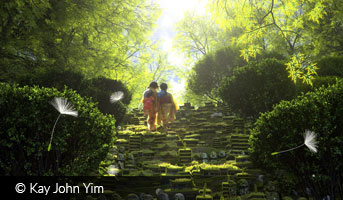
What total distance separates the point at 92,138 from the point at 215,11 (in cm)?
503

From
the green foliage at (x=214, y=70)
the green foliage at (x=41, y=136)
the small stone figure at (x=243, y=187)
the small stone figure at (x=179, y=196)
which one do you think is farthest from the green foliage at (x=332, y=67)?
the green foliage at (x=41, y=136)

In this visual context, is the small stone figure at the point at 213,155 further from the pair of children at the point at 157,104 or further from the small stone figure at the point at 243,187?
the pair of children at the point at 157,104

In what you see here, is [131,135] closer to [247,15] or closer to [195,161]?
[195,161]

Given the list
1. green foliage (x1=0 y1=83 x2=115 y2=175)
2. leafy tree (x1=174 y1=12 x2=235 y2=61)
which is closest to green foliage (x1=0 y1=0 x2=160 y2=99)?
green foliage (x1=0 y1=83 x2=115 y2=175)

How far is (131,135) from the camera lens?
35.8ft

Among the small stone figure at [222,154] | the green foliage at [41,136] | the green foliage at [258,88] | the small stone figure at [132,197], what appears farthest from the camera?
the green foliage at [258,88]

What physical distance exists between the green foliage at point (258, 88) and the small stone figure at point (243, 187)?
6.27 m

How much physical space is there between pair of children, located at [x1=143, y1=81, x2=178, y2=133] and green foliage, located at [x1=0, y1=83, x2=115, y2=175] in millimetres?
5833

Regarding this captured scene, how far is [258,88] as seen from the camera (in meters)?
12.7

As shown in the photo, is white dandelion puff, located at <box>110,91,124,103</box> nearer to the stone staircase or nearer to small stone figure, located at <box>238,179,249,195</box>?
→ the stone staircase

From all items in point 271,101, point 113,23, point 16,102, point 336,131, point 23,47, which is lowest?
point 336,131

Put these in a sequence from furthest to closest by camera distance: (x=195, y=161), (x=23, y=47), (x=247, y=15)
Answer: (x=23, y=47), (x=195, y=161), (x=247, y=15)

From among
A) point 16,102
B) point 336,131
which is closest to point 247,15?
point 336,131

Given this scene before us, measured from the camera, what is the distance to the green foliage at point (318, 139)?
198 inches
